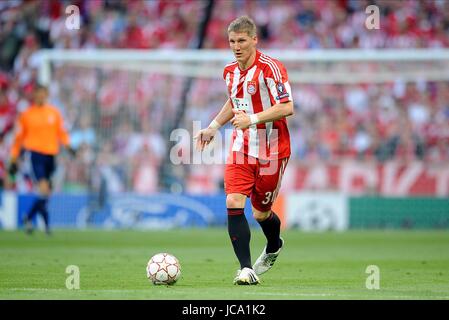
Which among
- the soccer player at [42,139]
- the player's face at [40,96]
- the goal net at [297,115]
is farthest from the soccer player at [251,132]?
the goal net at [297,115]

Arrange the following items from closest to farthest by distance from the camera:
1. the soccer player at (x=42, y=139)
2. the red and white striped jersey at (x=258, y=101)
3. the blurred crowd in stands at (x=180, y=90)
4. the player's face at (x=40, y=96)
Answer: the red and white striped jersey at (x=258, y=101) < the player's face at (x=40, y=96) < the soccer player at (x=42, y=139) < the blurred crowd in stands at (x=180, y=90)

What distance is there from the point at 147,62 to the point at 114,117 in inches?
59.3

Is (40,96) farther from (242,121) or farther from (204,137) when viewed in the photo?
(242,121)

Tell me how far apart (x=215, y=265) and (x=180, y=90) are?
12.4 m

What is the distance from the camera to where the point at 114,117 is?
22.7 m

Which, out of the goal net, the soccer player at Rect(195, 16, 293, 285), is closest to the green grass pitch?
the soccer player at Rect(195, 16, 293, 285)

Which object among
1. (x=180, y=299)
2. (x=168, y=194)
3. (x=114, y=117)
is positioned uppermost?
(x=114, y=117)

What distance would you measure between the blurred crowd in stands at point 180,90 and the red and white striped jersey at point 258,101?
487 inches

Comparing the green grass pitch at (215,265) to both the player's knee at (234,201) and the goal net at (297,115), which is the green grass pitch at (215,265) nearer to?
the player's knee at (234,201)

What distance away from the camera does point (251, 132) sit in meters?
9.27

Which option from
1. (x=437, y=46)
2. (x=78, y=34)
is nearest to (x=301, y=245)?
(x=437, y=46)

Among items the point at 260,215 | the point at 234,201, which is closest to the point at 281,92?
the point at 234,201

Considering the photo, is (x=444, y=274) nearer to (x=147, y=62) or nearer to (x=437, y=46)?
(x=147, y=62)

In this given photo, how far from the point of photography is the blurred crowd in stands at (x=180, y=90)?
2208cm
